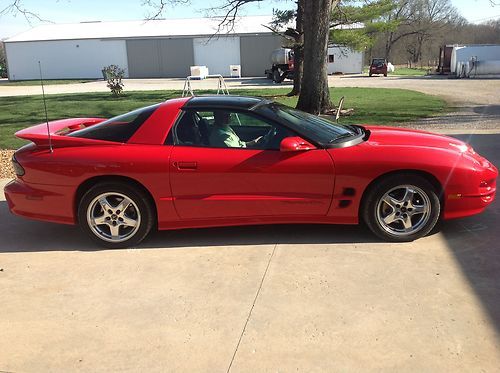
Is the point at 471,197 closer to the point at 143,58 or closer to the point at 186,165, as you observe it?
the point at 186,165

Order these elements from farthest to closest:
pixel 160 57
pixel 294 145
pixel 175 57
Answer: pixel 160 57 < pixel 175 57 < pixel 294 145

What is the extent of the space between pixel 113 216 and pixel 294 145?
5.75ft

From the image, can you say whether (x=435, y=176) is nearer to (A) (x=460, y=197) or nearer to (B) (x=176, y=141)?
(A) (x=460, y=197)

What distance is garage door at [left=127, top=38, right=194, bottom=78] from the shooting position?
52.8 m

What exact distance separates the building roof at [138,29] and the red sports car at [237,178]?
47.9m

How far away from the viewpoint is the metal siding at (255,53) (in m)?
50.6

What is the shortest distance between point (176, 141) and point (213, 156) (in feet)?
1.27

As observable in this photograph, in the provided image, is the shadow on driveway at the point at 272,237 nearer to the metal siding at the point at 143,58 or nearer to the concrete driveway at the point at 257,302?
the concrete driveway at the point at 257,302

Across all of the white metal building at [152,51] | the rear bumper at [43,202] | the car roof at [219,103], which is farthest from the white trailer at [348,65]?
the rear bumper at [43,202]

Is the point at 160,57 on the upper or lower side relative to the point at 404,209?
upper

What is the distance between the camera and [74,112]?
16.2 m

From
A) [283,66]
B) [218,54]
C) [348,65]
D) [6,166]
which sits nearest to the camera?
[6,166]

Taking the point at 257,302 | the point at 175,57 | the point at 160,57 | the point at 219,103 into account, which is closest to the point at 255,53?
the point at 175,57

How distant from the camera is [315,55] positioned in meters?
13.7
